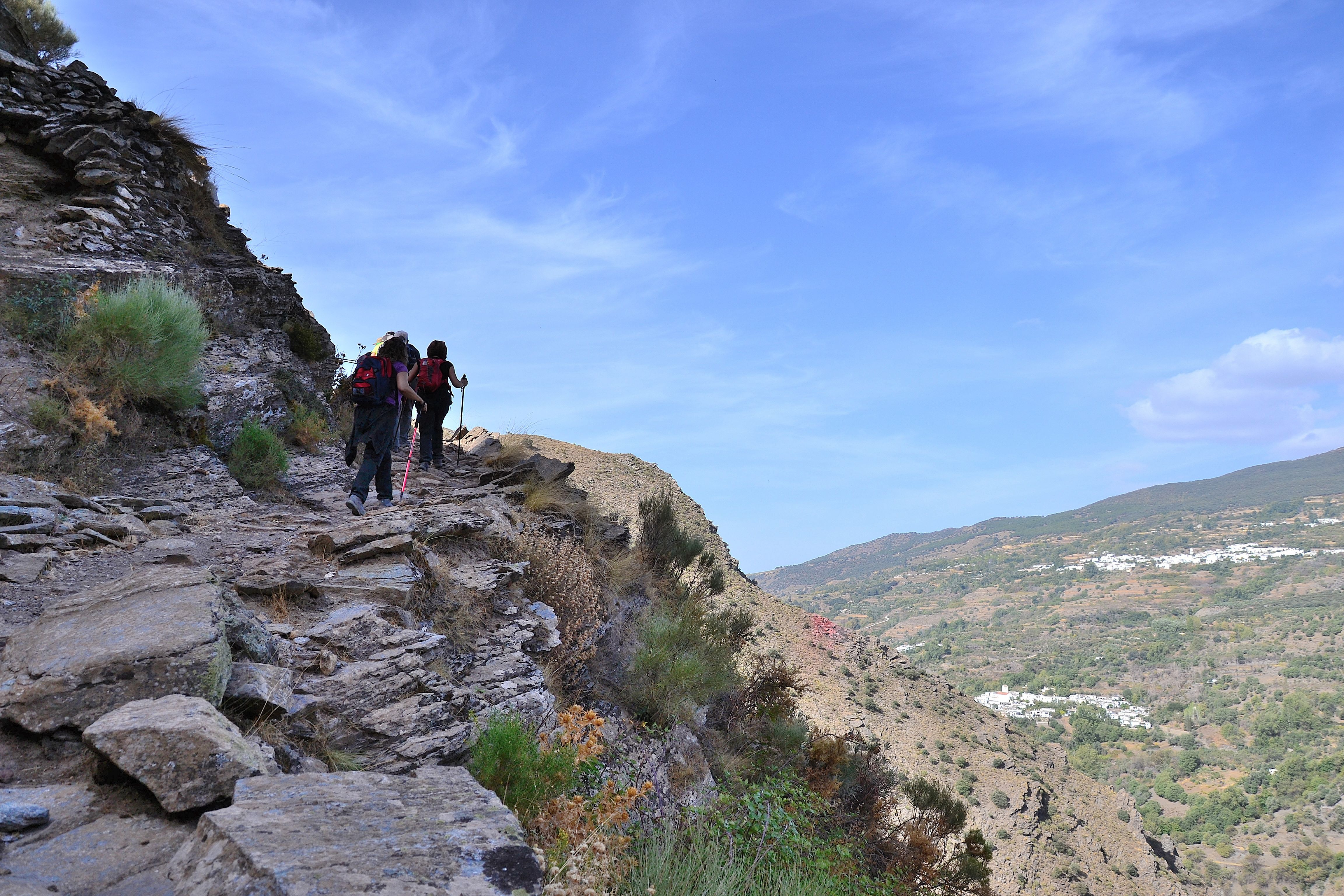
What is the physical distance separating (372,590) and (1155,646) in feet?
373

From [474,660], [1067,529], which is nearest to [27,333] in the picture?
[474,660]

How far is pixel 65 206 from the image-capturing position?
1048 cm

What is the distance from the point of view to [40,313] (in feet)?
27.1

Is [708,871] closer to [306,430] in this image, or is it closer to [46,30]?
[306,430]

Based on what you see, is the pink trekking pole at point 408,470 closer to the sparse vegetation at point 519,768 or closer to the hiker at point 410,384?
the hiker at point 410,384

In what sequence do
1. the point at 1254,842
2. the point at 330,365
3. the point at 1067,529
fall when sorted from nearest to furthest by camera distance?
the point at 330,365, the point at 1254,842, the point at 1067,529

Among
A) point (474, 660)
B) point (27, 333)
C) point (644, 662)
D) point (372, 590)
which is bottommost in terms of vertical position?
point (644, 662)

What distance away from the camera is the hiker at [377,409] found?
8.05 meters

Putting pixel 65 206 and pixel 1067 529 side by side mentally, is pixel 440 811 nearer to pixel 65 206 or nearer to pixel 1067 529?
pixel 65 206

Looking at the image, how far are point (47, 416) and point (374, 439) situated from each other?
2.89 m

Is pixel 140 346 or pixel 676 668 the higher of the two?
pixel 140 346

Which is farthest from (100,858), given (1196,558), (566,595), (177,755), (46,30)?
(1196,558)

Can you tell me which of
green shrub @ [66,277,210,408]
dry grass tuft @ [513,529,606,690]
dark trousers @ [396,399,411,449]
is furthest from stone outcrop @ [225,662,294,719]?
dark trousers @ [396,399,411,449]

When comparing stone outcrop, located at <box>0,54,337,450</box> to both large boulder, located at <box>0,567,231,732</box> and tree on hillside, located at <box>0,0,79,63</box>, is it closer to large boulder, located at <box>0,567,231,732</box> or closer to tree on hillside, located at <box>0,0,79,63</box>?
tree on hillside, located at <box>0,0,79,63</box>
